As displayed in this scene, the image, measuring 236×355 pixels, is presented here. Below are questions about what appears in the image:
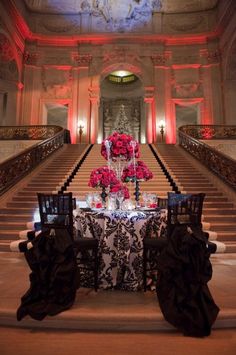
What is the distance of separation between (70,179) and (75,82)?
32.3ft

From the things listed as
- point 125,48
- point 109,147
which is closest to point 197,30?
point 125,48

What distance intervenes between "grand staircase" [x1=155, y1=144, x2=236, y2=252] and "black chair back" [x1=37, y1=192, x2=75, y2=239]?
3.15 meters

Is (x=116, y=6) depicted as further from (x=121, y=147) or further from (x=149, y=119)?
(x=121, y=147)

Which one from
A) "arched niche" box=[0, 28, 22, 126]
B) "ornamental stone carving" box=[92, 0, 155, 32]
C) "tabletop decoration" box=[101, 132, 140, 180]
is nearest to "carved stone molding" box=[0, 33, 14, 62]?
"arched niche" box=[0, 28, 22, 126]

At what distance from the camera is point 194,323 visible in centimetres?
209

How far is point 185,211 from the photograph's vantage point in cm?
274

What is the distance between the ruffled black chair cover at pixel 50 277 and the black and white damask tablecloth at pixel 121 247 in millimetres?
576

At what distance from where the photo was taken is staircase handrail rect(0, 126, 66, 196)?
6.66 meters

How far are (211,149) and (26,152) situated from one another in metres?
5.34

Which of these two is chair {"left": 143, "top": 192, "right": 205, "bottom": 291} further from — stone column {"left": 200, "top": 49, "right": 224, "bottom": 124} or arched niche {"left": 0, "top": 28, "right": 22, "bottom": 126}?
arched niche {"left": 0, "top": 28, "right": 22, "bottom": 126}

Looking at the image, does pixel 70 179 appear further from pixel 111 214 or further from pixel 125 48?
pixel 125 48

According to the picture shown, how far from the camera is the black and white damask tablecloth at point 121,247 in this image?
9.80 feet

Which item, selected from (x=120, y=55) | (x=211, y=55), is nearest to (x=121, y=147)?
(x=120, y=55)

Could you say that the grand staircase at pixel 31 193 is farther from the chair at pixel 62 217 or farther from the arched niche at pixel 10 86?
the arched niche at pixel 10 86
